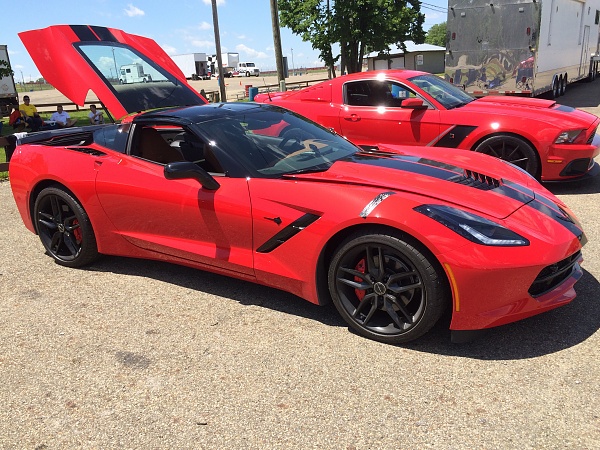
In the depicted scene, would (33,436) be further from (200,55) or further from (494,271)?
(200,55)

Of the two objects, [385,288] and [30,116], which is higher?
[30,116]

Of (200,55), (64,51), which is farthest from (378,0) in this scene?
(200,55)

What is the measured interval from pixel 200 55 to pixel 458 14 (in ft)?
187

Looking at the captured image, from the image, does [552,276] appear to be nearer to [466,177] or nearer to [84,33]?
[466,177]

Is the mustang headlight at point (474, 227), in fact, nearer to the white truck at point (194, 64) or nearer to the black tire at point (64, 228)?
the black tire at point (64, 228)

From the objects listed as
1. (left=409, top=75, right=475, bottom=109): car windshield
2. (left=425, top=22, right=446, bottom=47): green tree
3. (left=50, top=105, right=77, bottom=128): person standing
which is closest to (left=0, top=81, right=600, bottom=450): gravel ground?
(left=409, top=75, right=475, bottom=109): car windshield

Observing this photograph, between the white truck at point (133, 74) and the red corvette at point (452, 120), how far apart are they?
216 cm

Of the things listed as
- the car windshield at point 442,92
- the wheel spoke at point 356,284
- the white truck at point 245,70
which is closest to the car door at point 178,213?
the wheel spoke at point 356,284

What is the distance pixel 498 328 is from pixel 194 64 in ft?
218

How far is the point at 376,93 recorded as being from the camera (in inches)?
269

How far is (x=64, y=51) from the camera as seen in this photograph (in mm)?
5629

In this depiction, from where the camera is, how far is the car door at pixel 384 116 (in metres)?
6.45

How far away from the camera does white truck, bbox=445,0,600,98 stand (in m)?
12.1

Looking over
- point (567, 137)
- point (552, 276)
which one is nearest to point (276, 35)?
point (567, 137)
